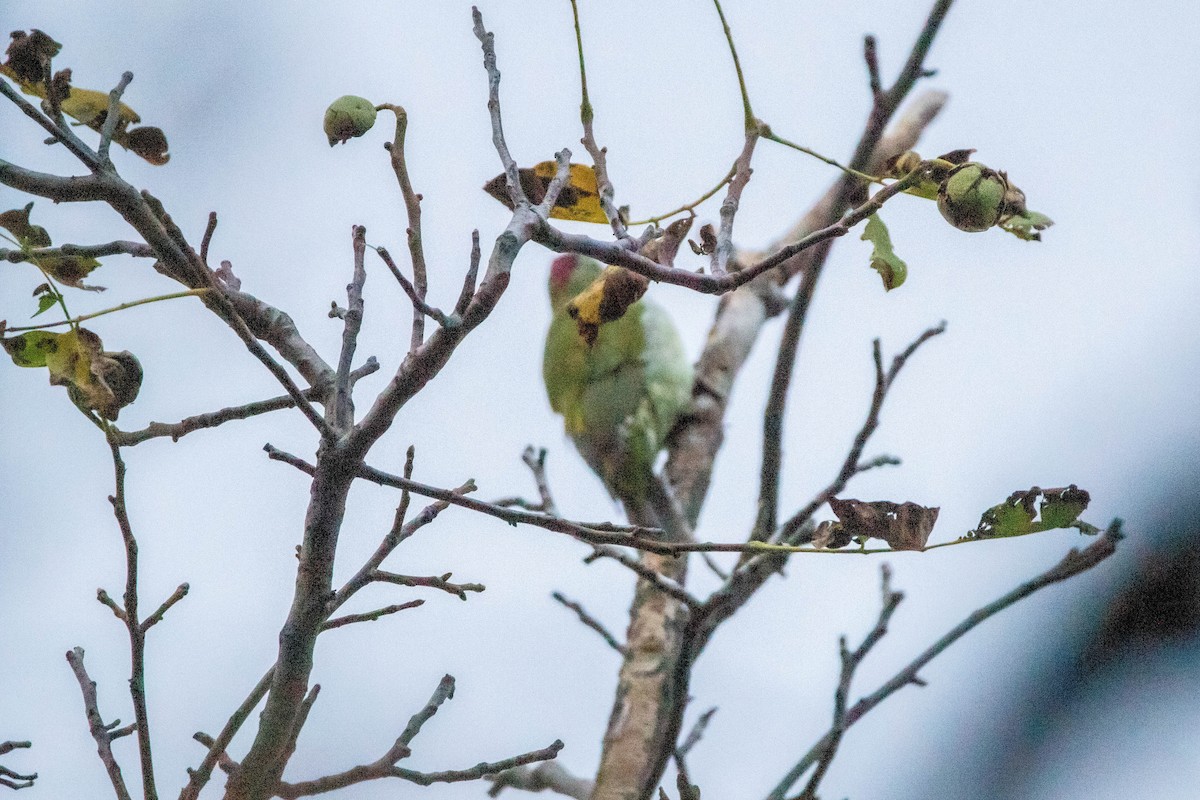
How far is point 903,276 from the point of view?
1.27 metres

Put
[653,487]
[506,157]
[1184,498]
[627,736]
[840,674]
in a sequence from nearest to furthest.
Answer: [506,157]
[840,674]
[627,736]
[653,487]
[1184,498]

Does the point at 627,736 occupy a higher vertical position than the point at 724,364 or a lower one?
lower

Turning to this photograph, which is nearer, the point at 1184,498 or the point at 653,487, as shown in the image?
the point at 653,487

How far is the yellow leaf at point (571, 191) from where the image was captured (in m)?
1.41

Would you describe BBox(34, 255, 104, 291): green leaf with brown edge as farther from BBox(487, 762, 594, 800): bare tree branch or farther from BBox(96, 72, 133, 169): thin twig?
BBox(487, 762, 594, 800): bare tree branch

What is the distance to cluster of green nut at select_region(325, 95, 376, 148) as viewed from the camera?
1274 mm

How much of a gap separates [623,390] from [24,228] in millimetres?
3216

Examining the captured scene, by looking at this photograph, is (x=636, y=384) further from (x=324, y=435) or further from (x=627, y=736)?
(x=324, y=435)

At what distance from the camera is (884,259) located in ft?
4.15

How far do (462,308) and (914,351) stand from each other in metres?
1.63

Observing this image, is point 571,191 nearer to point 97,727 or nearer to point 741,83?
point 741,83

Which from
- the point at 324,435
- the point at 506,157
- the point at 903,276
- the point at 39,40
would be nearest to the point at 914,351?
the point at 903,276

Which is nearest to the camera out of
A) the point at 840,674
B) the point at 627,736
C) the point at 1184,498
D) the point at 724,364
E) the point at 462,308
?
the point at 462,308

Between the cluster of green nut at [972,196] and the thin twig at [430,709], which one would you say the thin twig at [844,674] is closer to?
Result: the thin twig at [430,709]
